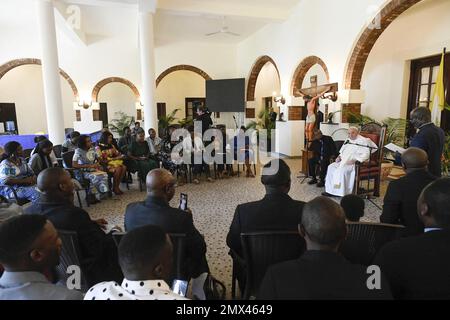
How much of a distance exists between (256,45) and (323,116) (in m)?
4.46

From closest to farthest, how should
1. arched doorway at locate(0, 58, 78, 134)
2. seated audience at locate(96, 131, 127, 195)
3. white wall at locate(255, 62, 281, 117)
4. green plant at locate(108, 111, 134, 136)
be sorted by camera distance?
1. seated audience at locate(96, 131, 127, 195)
2. green plant at locate(108, 111, 134, 136)
3. arched doorway at locate(0, 58, 78, 134)
4. white wall at locate(255, 62, 281, 117)

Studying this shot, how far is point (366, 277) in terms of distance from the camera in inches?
42.2

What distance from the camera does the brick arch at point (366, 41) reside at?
518cm

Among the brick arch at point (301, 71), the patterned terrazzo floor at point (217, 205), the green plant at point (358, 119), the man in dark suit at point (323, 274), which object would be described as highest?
the brick arch at point (301, 71)

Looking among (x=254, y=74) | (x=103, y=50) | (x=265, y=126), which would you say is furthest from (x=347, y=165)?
(x=103, y=50)

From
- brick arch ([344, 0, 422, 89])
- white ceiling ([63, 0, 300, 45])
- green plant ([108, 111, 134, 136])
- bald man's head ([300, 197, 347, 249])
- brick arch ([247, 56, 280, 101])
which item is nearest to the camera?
bald man's head ([300, 197, 347, 249])

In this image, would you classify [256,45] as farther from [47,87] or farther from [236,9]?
[47,87]

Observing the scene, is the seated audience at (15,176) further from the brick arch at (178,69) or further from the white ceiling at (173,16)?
the brick arch at (178,69)

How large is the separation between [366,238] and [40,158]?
14.0ft

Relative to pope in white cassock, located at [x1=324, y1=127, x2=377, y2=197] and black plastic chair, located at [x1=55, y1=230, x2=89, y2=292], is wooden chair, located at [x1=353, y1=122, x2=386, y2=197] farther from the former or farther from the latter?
black plastic chair, located at [x1=55, y1=230, x2=89, y2=292]

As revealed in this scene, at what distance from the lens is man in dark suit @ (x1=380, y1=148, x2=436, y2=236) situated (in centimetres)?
223

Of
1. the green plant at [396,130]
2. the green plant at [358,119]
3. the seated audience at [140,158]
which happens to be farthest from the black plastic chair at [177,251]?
the green plant at [396,130]

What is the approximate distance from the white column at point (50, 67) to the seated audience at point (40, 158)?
270 centimetres

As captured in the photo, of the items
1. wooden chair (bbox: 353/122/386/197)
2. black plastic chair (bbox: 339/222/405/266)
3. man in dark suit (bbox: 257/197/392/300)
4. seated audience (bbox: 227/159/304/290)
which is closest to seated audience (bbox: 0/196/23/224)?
seated audience (bbox: 227/159/304/290)
